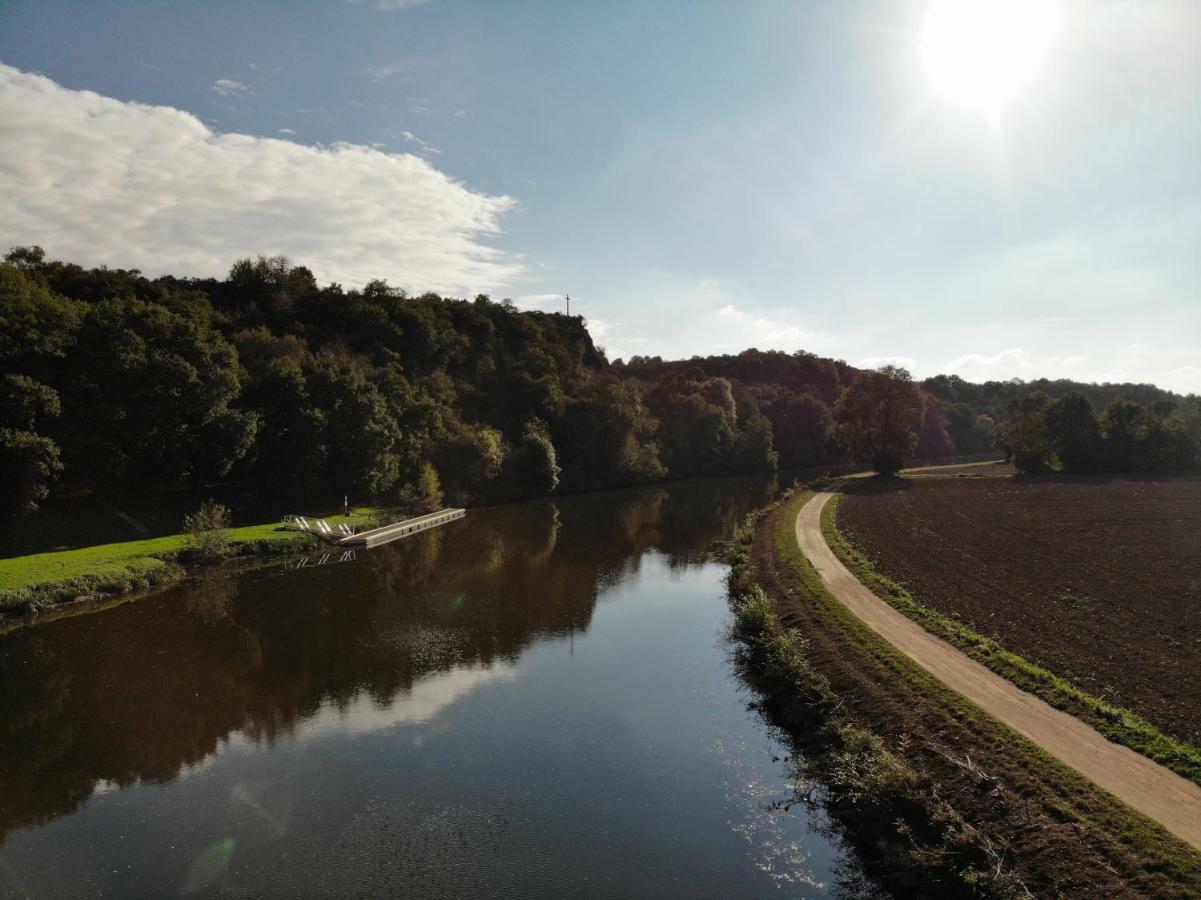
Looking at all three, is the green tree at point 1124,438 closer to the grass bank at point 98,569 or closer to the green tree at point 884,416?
the green tree at point 884,416

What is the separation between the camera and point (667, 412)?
97.2 meters

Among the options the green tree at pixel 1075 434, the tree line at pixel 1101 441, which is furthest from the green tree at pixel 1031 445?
the green tree at pixel 1075 434

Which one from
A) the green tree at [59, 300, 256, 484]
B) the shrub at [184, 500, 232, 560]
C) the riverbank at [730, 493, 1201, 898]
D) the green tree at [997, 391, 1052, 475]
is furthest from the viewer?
the green tree at [997, 391, 1052, 475]

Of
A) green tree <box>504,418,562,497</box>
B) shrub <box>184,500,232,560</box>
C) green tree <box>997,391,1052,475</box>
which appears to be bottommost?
shrub <box>184,500,232,560</box>

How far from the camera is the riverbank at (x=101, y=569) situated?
28.1 m

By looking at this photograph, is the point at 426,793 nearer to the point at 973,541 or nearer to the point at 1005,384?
the point at 973,541

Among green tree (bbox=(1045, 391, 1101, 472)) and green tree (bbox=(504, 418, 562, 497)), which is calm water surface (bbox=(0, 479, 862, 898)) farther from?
green tree (bbox=(1045, 391, 1101, 472))

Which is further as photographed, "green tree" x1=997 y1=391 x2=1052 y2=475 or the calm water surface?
"green tree" x1=997 y1=391 x2=1052 y2=475

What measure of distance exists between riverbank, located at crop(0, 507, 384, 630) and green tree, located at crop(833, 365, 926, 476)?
63.6 meters

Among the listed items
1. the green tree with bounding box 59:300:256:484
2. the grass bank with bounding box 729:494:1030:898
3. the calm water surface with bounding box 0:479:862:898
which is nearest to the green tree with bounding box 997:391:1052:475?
the calm water surface with bounding box 0:479:862:898

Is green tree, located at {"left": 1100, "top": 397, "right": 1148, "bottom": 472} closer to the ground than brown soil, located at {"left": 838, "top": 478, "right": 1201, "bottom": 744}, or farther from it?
farther from it

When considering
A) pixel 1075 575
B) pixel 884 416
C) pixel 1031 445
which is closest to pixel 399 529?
pixel 1075 575

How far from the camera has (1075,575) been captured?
28266 millimetres

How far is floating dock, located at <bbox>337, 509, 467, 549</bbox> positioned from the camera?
144ft
